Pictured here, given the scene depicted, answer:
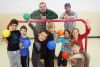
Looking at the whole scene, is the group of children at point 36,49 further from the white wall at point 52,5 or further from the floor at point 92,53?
the white wall at point 52,5

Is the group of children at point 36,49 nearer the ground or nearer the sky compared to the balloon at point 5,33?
nearer the ground

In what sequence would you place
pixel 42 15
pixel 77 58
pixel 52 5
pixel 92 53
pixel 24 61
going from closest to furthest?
pixel 77 58 → pixel 24 61 → pixel 42 15 → pixel 92 53 → pixel 52 5

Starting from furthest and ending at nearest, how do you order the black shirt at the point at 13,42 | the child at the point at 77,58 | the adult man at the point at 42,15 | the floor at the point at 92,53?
the floor at the point at 92,53, the adult man at the point at 42,15, the black shirt at the point at 13,42, the child at the point at 77,58

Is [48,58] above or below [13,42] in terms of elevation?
below

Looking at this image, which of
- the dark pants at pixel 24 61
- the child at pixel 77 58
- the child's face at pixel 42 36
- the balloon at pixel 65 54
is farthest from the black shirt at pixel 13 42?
the child at pixel 77 58

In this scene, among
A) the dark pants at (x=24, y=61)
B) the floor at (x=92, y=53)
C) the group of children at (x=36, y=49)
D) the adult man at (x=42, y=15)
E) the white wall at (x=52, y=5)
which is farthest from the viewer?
the white wall at (x=52, y=5)

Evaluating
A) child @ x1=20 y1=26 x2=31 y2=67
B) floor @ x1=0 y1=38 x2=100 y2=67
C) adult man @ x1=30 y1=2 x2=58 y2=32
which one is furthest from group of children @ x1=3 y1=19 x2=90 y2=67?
floor @ x1=0 y1=38 x2=100 y2=67

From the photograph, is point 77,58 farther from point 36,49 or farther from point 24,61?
point 24,61

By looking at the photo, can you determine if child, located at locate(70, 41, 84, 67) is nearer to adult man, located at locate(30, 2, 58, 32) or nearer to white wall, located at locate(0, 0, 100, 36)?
adult man, located at locate(30, 2, 58, 32)

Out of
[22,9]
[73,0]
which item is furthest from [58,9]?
[22,9]

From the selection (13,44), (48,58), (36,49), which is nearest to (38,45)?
(36,49)

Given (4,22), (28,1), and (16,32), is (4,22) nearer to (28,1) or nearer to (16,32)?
(28,1)

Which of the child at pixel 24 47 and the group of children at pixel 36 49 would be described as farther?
the child at pixel 24 47

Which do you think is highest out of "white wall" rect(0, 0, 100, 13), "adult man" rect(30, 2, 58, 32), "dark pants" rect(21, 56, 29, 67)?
"white wall" rect(0, 0, 100, 13)
